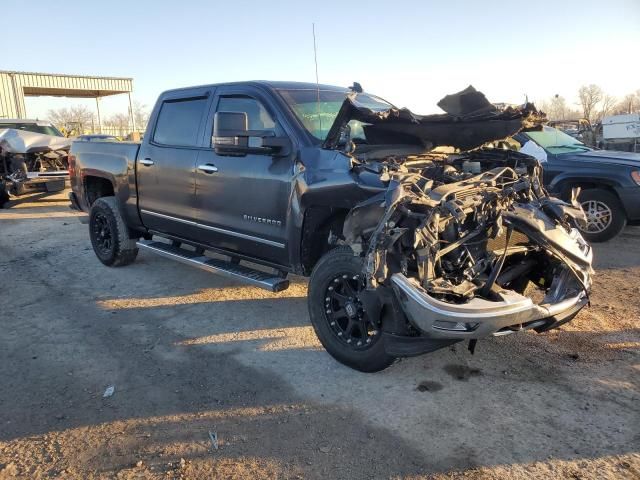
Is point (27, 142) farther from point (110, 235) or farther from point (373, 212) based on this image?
point (373, 212)

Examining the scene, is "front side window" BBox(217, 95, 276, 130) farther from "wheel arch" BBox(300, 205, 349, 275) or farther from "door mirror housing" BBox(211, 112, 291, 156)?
"wheel arch" BBox(300, 205, 349, 275)

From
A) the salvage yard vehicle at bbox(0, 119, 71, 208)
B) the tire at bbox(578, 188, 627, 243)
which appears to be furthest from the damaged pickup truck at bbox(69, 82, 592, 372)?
the salvage yard vehicle at bbox(0, 119, 71, 208)

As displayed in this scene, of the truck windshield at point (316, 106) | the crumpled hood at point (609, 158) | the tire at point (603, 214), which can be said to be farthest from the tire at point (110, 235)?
the crumpled hood at point (609, 158)

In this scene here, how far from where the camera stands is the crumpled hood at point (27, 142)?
12070 mm

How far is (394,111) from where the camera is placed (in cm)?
391

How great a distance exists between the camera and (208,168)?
16.0 feet

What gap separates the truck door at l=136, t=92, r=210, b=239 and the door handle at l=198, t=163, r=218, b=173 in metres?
0.14

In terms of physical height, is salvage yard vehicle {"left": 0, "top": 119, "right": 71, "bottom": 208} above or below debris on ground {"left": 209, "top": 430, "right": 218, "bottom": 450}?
above

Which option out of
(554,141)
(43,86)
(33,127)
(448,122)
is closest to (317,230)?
(448,122)

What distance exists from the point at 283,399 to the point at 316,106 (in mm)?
2532

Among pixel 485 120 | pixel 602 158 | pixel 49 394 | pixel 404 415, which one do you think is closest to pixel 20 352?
pixel 49 394

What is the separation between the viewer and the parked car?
23.6 feet

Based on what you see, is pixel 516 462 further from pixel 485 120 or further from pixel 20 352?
pixel 20 352

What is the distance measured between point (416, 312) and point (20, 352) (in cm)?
323
